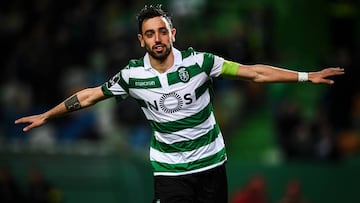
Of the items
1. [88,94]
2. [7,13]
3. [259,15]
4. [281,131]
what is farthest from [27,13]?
[88,94]

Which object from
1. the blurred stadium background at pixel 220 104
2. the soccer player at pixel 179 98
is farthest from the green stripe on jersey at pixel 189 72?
the blurred stadium background at pixel 220 104

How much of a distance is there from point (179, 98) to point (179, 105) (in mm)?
56

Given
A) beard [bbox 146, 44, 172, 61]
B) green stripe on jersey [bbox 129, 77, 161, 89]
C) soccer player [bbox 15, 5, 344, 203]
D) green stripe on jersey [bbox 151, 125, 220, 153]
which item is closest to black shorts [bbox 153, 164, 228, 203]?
soccer player [bbox 15, 5, 344, 203]

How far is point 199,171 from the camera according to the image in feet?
28.3

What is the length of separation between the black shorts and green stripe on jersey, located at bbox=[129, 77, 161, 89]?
758 mm

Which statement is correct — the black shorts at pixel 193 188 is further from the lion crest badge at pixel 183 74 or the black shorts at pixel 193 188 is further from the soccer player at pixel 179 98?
the lion crest badge at pixel 183 74

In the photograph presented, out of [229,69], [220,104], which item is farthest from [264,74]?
[220,104]

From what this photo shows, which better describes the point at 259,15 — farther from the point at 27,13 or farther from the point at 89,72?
the point at 27,13

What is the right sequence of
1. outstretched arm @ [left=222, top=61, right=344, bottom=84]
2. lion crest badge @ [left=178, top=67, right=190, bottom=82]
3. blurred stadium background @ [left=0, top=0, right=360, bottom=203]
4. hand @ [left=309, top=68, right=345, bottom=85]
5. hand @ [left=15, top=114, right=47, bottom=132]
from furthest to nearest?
blurred stadium background @ [left=0, top=0, right=360, bottom=203] < hand @ [left=15, top=114, right=47, bottom=132] < lion crest badge @ [left=178, top=67, right=190, bottom=82] < outstretched arm @ [left=222, top=61, right=344, bottom=84] < hand @ [left=309, top=68, right=345, bottom=85]

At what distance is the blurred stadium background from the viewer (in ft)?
47.8

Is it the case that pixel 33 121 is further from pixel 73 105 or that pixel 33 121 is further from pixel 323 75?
pixel 323 75

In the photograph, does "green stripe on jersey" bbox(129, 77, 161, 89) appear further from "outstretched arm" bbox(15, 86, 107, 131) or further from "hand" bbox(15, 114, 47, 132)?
"hand" bbox(15, 114, 47, 132)

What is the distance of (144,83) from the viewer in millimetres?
8508

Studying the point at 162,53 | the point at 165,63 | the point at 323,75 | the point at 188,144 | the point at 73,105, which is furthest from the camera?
the point at 73,105
